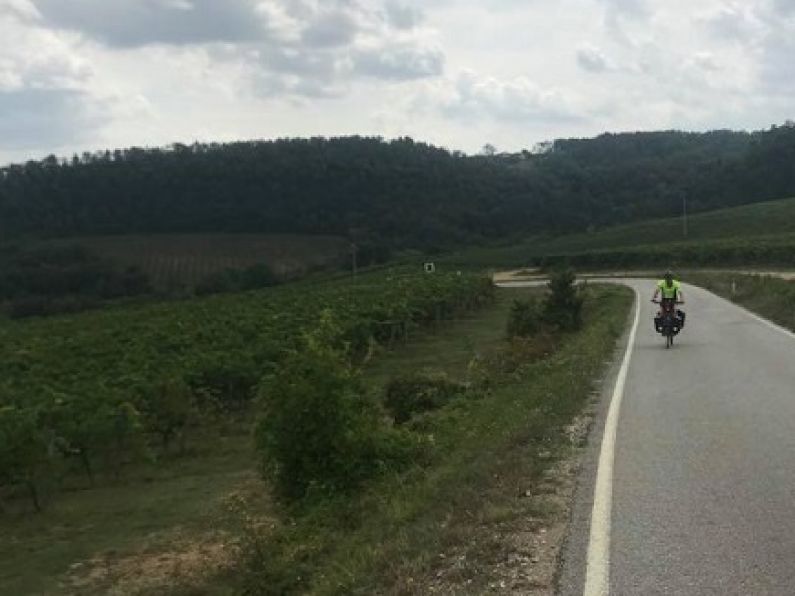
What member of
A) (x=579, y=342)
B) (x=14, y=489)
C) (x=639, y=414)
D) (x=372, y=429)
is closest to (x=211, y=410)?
(x=14, y=489)

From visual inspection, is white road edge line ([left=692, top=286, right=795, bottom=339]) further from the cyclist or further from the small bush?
the small bush

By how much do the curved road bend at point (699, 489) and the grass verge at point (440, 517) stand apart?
57 centimetres

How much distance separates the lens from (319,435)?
12.0m

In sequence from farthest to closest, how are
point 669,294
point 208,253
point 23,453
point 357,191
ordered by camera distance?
point 357,191 < point 208,253 < point 669,294 < point 23,453

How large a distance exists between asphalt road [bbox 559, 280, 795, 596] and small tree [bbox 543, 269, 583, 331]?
1542 centimetres

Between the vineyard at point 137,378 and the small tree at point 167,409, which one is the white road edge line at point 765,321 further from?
the small tree at point 167,409

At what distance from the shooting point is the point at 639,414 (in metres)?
12.0

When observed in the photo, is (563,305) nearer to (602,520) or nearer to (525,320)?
(525,320)

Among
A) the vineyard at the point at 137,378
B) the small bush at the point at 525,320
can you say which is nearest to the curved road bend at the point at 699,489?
the vineyard at the point at 137,378

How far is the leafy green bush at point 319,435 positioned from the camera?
11.8 metres

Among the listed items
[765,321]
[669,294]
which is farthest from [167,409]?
[765,321]

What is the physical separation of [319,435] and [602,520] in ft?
18.4

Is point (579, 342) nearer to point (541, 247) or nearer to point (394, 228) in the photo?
point (541, 247)

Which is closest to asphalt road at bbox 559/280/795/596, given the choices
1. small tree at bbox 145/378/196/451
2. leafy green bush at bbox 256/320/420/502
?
leafy green bush at bbox 256/320/420/502
